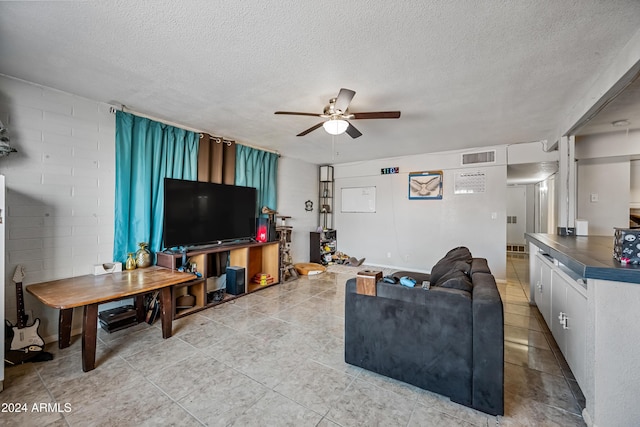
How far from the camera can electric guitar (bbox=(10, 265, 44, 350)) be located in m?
2.14

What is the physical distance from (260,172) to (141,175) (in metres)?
1.97

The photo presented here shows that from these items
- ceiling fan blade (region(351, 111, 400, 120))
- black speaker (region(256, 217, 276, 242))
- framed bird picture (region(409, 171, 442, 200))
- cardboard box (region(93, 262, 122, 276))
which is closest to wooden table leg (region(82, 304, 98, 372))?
cardboard box (region(93, 262, 122, 276))

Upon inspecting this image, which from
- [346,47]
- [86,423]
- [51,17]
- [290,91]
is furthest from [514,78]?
[86,423]

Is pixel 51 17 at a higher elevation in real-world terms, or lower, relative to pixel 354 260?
higher

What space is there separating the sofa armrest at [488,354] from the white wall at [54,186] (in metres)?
3.54

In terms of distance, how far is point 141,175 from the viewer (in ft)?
10.2

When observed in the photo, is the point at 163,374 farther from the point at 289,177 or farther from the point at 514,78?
the point at 289,177

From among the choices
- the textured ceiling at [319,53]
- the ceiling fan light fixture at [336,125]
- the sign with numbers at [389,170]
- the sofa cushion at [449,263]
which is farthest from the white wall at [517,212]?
the ceiling fan light fixture at [336,125]

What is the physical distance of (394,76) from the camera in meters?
2.25

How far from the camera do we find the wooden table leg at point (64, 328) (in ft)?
7.80

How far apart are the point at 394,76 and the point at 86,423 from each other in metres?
3.18

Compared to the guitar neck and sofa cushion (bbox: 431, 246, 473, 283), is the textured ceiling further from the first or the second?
the guitar neck

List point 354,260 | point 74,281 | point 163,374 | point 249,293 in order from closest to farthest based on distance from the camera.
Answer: point 163,374, point 74,281, point 249,293, point 354,260

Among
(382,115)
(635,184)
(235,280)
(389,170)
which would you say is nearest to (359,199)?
(389,170)
